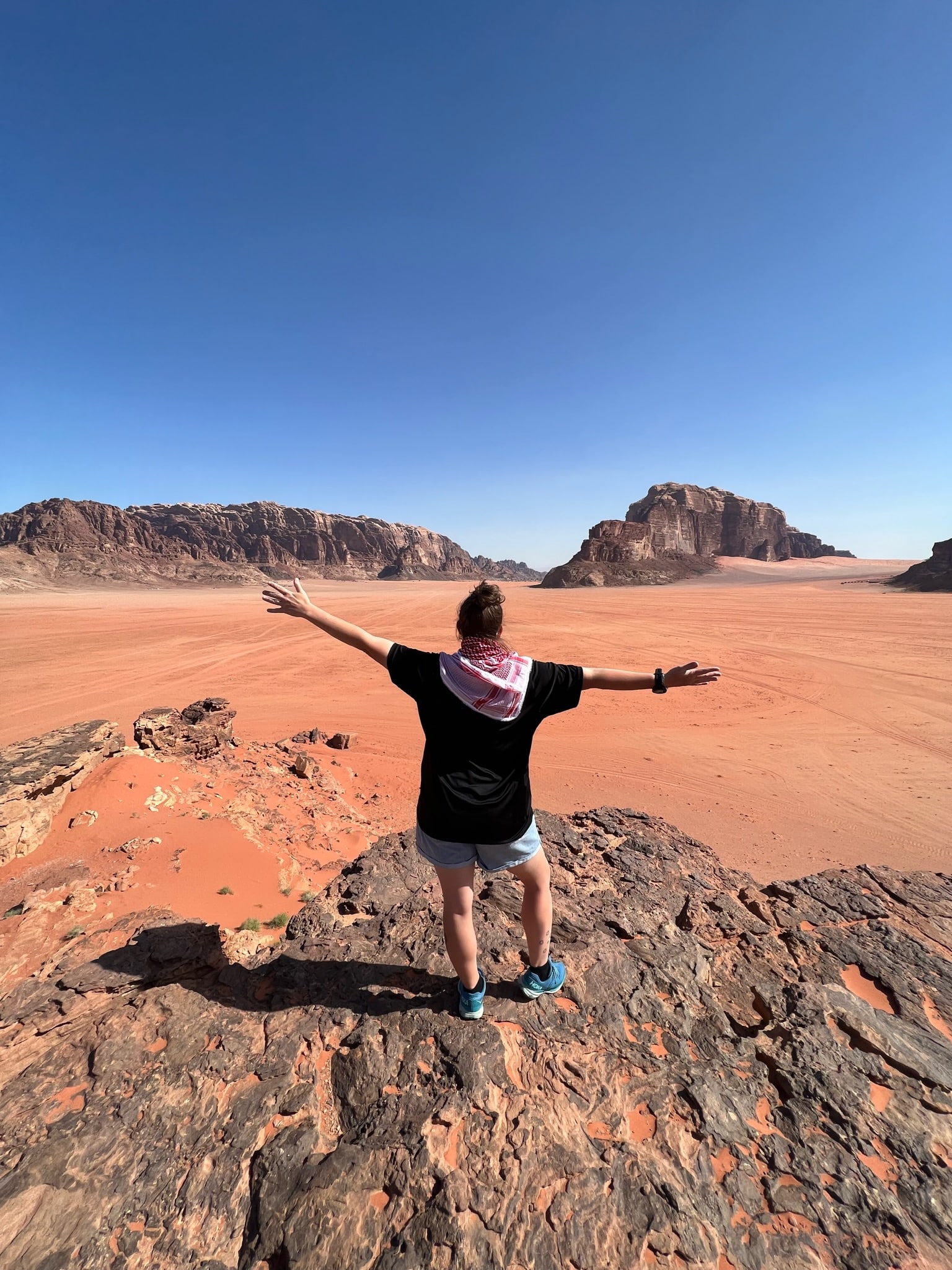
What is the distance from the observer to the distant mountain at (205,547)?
78.8 meters

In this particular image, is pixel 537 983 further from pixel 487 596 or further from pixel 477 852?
pixel 487 596

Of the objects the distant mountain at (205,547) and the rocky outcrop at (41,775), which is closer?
the rocky outcrop at (41,775)

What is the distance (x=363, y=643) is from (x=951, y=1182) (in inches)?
124

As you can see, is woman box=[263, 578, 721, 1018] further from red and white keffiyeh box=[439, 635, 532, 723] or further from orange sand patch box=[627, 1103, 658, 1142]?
orange sand patch box=[627, 1103, 658, 1142]

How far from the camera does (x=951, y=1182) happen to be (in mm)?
1830

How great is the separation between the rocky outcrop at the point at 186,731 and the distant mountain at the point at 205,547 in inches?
2937

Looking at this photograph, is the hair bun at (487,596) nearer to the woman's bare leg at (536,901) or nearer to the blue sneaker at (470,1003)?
the woman's bare leg at (536,901)

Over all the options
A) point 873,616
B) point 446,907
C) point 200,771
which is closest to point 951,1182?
point 446,907

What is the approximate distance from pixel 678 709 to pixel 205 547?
12167 centimetres

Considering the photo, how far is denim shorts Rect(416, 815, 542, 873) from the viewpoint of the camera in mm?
2273

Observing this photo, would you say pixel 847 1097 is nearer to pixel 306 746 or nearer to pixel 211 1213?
pixel 211 1213

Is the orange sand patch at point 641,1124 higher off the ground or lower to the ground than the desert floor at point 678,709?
higher

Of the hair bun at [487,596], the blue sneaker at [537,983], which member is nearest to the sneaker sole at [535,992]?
the blue sneaker at [537,983]

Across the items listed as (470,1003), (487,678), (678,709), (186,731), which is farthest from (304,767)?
(678,709)
